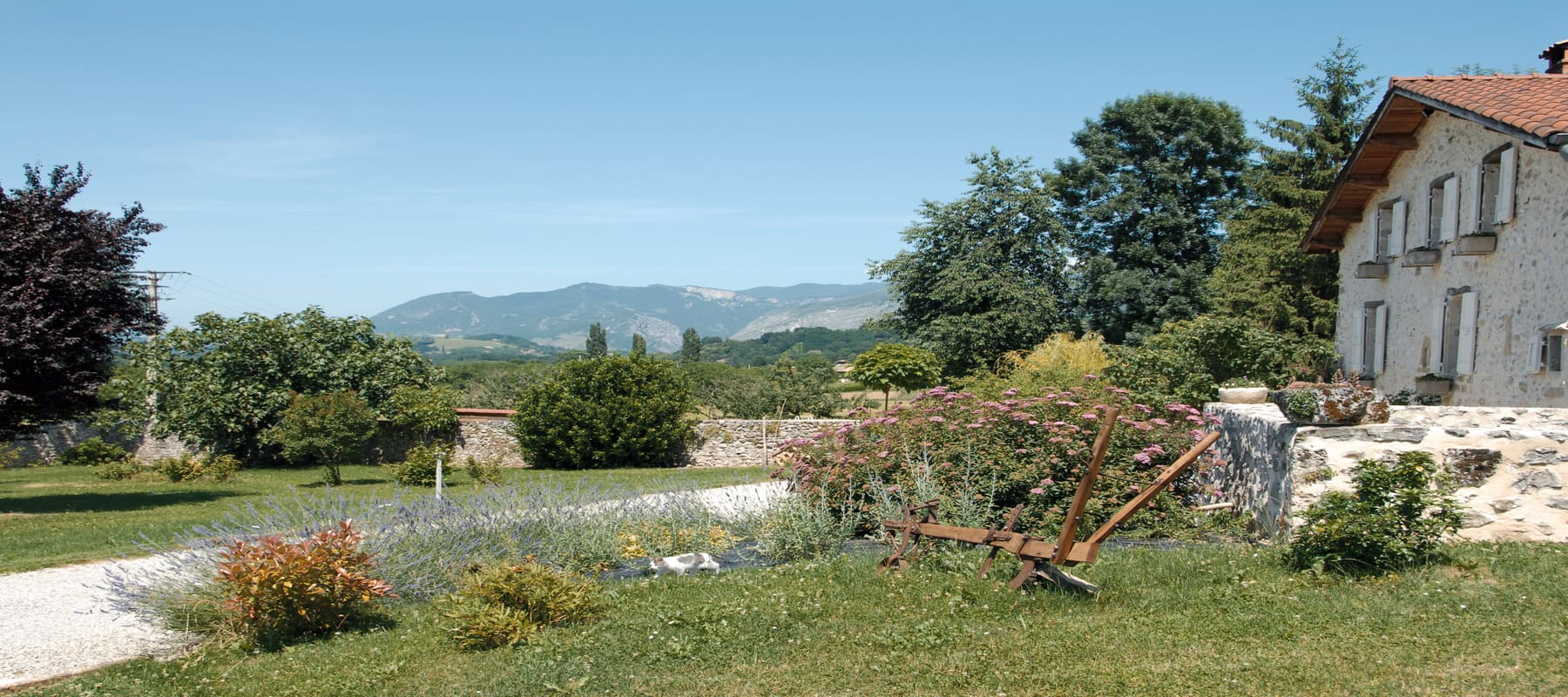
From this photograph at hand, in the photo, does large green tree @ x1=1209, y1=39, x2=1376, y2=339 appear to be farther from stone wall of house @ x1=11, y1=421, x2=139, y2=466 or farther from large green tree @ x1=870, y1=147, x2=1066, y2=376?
stone wall of house @ x1=11, y1=421, x2=139, y2=466

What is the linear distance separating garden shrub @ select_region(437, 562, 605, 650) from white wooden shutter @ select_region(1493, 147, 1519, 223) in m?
12.0

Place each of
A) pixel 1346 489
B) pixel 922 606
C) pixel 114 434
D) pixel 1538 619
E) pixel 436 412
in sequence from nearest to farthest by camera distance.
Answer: pixel 1538 619 < pixel 922 606 < pixel 1346 489 < pixel 436 412 < pixel 114 434

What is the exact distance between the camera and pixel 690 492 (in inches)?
421

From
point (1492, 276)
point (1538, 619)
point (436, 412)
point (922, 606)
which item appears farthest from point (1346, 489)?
point (436, 412)

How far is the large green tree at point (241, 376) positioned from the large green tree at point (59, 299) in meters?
10.7

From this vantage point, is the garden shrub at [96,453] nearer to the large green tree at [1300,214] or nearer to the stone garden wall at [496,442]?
the stone garden wall at [496,442]

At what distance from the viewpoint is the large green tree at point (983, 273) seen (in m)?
31.6

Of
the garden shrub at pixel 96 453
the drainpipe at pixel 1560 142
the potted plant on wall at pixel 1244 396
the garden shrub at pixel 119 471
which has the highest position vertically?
the drainpipe at pixel 1560 142

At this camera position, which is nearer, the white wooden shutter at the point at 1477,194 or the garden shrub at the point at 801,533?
the garden shrub at the point at 801,533

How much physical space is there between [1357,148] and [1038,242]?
682 inches

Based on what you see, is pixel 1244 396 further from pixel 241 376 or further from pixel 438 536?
pixel 241 376

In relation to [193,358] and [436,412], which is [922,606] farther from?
[193,358]

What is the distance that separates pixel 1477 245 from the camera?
12.9m

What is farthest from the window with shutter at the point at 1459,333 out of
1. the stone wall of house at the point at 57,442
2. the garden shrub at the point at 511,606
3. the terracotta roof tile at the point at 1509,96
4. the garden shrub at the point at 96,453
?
the stone wall of house at the point at 57,442
